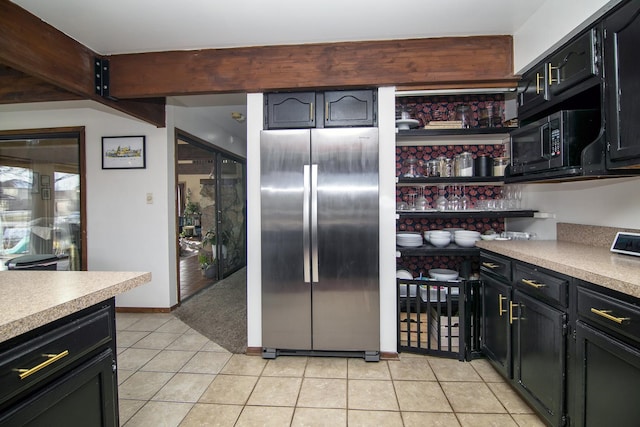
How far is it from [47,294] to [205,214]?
4.03 metres

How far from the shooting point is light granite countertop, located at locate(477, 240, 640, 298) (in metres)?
1.28

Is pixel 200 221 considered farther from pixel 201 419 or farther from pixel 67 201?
pixel 201 419

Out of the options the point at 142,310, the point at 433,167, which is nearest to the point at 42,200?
the point at 142,310

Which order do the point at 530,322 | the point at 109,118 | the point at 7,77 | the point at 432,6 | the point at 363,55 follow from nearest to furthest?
the point at 530,322
the point at 432,6
the point at 363,55
the point at 7,77
the point at 109,118

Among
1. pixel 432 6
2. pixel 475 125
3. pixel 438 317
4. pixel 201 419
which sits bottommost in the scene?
pixel 201 419

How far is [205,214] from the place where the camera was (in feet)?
16.7

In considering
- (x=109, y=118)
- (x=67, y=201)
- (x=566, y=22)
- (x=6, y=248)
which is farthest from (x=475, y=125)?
(x=6, y=248)

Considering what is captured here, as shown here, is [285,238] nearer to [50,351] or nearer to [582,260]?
[50,351]

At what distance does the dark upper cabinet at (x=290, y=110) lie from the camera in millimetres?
2602

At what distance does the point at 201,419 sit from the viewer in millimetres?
1882

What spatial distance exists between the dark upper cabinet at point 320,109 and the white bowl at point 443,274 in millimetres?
1424

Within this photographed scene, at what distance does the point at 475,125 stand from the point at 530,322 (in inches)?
68.1

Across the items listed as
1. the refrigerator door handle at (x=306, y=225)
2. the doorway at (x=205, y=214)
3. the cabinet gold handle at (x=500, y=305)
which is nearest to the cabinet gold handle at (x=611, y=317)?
the cabinet gold handle at (x=500, y=305)

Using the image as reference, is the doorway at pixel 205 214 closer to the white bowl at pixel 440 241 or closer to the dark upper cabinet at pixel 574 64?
the white bowl at pixel 440 241
